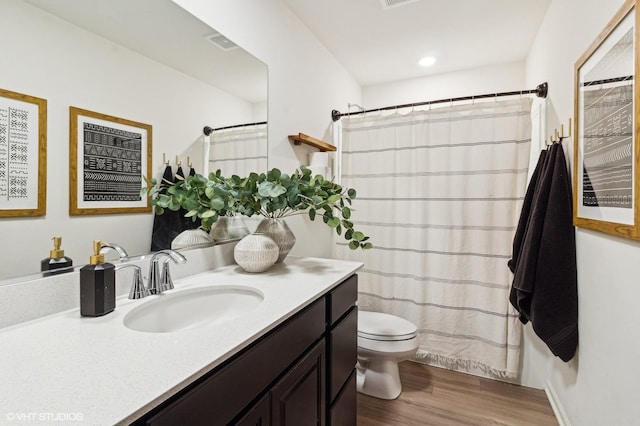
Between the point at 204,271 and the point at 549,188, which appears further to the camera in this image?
the point at 549,188

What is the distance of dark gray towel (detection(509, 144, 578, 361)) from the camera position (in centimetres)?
146

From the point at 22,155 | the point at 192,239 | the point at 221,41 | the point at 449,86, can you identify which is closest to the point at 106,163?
the point at 22,155

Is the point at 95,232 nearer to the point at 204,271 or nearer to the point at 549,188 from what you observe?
the point at 204,271

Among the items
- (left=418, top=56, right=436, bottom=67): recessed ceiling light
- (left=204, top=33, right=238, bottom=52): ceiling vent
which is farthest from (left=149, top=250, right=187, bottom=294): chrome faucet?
(left=418, top=56, right=436, bottom=67): recessed ceiling light

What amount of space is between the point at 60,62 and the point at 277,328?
3.22ft

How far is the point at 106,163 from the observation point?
3.43 ft

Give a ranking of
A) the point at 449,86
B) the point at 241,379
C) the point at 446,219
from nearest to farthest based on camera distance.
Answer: the point at 241,379 < the point at 446,219 < the point at 449,86

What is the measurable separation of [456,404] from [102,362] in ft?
6.37

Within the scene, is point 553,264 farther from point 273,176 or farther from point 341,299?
point 273,176

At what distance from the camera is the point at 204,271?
1400 mm

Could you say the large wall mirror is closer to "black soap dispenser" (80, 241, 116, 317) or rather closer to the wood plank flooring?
"black soap dispenser" (80, 241, 116, 317)

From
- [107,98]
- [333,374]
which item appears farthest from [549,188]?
[107,98]

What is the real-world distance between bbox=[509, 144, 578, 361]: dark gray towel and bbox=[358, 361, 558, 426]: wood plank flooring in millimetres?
566

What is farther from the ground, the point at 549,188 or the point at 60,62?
the point at 60,62
